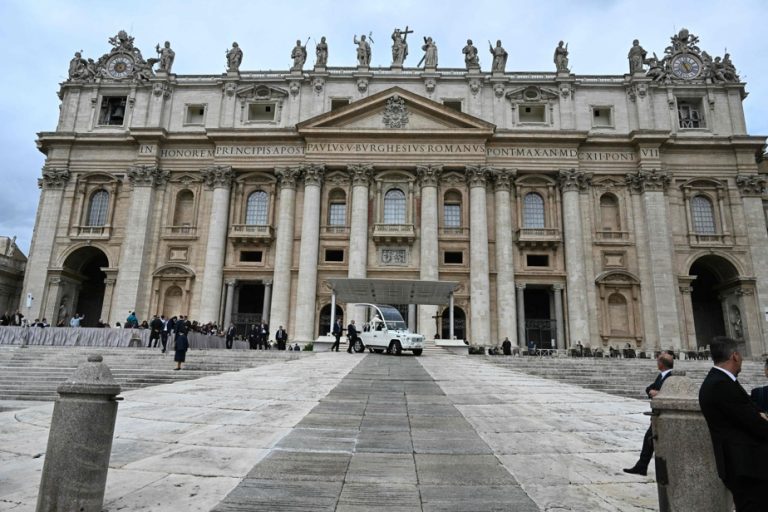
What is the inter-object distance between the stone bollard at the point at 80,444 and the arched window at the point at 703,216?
129ft

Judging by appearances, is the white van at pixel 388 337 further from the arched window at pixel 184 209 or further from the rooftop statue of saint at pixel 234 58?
the rooftop statue of saint at pixel 234 58

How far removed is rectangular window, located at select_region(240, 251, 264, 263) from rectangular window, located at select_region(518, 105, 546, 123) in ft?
73.4

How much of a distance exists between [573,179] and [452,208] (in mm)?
8717

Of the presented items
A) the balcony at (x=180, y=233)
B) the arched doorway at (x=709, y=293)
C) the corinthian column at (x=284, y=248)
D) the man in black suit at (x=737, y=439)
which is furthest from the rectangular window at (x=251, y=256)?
the man in black suit at (x=737, y=439)

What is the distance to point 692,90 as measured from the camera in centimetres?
3722

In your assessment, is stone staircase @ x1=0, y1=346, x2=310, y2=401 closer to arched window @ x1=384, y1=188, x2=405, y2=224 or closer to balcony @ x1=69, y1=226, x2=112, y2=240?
balcony @ x1=69, y1=226, x2=112, y2=240

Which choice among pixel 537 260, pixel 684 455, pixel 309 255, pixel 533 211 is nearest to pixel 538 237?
pixel 537 260

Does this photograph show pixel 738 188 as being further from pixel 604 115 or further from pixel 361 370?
pixel 361 370

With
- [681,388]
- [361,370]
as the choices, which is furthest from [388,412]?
[361,370]

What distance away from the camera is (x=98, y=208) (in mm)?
37312

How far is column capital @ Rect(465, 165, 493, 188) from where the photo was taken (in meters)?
34.7

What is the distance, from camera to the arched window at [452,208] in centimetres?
3594

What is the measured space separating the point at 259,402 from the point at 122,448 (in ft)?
11.6

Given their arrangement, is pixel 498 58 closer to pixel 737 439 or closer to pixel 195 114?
pixel 195 114
